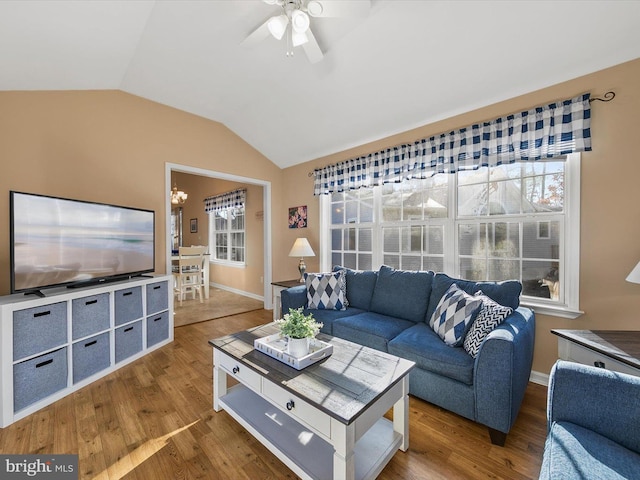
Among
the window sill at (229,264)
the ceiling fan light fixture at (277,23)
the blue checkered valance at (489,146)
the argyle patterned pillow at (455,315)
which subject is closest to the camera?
the ceiling fan light fixture at (277,23)

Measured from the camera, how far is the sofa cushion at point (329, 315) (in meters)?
2.71

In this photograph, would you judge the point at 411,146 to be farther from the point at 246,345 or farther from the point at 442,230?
the point at 246,345

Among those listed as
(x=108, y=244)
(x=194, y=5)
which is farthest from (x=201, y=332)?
(x=194, y=5)

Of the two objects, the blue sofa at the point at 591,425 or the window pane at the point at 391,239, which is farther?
the window pane at the point at 391,239

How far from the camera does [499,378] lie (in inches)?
63.5

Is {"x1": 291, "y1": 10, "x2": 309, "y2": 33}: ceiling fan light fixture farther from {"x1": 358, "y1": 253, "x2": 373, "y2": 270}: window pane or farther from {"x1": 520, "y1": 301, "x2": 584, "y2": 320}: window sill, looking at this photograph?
{"x1": 520, "y1": 301, "x2": 584, "y2": 320}: window sill

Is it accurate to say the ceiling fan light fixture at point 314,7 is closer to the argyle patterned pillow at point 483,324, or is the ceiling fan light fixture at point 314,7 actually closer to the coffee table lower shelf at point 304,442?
the argyle patterned pillow at point 483,324

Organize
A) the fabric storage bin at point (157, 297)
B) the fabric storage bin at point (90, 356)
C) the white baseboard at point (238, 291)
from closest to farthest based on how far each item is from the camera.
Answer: the fabric storage bin at point (90, 356)
the fabric storage bin at point (157, 297)
the white baseboard at point (238, 291)

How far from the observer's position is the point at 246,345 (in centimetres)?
188

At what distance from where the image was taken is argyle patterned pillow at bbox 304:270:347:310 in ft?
9.82

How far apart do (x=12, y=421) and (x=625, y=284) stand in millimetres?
4310

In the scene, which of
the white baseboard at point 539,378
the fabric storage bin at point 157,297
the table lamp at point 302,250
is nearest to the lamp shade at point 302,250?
the table lamp at point 302,250

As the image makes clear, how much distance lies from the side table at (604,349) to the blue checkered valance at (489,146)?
1343mm

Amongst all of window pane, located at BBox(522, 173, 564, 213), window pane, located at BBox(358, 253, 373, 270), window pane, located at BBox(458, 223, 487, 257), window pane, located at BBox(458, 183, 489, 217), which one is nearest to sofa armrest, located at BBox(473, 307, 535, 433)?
window pane, located at BBox(458, 223, 487, 257)
